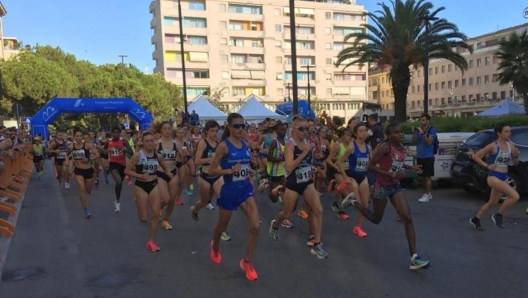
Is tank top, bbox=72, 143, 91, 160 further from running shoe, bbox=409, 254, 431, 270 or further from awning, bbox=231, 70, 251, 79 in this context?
awning, bbox=231, 70, 251, 79

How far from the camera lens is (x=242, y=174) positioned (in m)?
5.04

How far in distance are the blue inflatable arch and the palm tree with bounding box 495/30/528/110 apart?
85.2ft

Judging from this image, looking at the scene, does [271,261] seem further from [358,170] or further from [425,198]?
[425,198]

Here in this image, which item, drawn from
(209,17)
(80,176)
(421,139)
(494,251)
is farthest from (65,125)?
(494,251)

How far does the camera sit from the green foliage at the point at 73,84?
4188cm

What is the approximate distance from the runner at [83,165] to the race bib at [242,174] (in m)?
5.02

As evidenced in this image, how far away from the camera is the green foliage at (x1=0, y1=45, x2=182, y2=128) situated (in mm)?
41875

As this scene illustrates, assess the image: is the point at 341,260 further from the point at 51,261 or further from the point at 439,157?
the point at 439,157

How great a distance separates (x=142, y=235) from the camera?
7.19m

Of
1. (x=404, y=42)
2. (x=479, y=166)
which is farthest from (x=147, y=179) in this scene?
(x=404, y=42)

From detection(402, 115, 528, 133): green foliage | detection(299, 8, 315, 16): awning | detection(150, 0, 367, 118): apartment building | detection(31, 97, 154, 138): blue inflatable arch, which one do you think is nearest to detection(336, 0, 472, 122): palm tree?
detection(402, 115, 528, 133): green foliage

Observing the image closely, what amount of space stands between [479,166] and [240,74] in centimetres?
6491

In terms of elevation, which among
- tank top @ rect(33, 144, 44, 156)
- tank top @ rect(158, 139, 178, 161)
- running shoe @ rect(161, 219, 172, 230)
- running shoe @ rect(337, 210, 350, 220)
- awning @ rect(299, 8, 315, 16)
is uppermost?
awning @ rect(299, 8, 315, 16)

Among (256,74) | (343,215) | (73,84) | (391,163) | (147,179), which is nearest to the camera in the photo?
(391,163)
